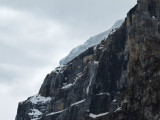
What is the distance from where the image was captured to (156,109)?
129 meters

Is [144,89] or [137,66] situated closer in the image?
[144,89]

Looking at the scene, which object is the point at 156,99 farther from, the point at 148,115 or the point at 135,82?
the point at 135,82

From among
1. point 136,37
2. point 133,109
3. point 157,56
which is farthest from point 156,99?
point 136,37

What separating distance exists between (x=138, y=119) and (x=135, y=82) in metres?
16.7

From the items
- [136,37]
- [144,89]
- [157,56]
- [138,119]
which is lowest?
[138,119]

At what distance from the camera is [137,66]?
154750 millimetres

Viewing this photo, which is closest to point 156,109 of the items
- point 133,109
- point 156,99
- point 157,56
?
point 156,99

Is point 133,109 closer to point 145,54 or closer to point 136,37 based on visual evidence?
point 145,54

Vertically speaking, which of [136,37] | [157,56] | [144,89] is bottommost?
[144,89]

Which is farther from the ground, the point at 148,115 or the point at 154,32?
the point at 154,32

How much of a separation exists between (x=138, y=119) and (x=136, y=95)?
27.8ft

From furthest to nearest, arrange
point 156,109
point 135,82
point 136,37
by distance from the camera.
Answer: point 136,37
point 135,82
point 156,109

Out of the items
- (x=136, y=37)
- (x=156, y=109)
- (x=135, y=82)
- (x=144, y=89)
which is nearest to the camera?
(x=156, y=109)

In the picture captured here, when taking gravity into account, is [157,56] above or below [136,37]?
below
